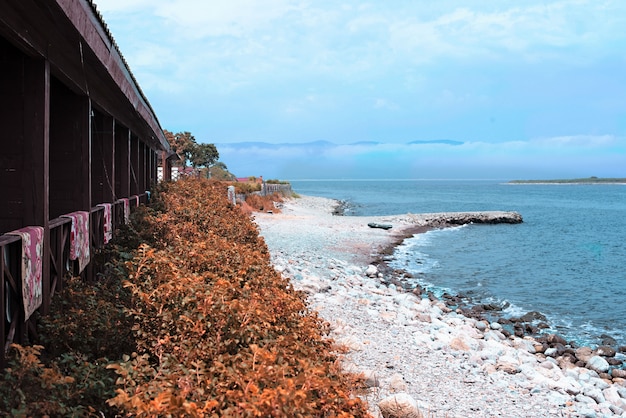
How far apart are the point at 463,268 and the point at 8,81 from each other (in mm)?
18722

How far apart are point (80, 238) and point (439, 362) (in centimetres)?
551

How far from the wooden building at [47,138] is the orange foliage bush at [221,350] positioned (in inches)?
37.0

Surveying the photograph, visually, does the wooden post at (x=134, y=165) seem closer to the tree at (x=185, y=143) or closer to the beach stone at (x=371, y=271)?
the beach stone at (x=371, y=271)

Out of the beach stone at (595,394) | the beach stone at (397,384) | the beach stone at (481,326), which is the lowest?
the beach stone at (481,326)

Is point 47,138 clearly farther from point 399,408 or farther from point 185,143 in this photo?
point 185,143

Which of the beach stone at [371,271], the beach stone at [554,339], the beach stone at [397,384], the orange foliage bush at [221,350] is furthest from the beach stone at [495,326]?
the orange foliage bush at [221,350]

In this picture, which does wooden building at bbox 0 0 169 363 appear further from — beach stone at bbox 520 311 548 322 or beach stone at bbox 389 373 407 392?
beach stone at bbox 520 311 548 322

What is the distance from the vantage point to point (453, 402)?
7.23 metres

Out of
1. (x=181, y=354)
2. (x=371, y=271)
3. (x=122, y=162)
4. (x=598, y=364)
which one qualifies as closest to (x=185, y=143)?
(x=371, y=271)

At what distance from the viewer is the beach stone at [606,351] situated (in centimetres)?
1145

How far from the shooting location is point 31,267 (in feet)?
15.5

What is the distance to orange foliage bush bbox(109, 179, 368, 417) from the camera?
250 centimetres

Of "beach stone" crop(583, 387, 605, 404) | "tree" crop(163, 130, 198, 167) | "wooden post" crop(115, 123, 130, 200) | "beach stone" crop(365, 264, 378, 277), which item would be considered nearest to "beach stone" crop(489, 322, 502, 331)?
"beach stone" crop(583, 387, 605, 404)

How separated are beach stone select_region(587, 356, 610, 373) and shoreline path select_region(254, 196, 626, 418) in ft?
0.74
